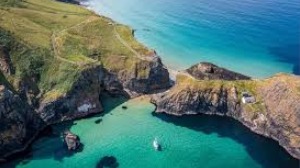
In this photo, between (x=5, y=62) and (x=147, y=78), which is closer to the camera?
(x=5, y=62)

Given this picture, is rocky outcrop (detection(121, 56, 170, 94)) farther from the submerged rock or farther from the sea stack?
the submerged rock

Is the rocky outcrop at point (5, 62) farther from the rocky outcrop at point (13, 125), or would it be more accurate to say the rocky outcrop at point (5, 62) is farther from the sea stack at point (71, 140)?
the sea stack at point (71, 140)

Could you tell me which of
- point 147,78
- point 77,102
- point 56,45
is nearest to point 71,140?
point 77,102

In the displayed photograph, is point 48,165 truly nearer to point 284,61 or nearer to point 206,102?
point 206,102

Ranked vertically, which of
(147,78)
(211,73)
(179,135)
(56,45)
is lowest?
(179,135)

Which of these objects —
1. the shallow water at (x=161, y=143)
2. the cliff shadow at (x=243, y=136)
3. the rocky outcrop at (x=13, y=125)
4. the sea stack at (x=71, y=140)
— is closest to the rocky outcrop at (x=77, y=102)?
the shallow water at (x=161, y=143)

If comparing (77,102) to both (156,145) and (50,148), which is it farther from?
(156,145)
